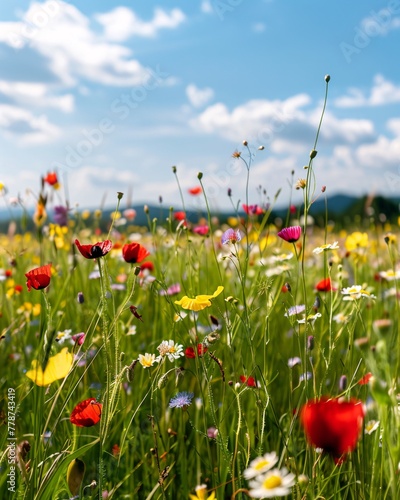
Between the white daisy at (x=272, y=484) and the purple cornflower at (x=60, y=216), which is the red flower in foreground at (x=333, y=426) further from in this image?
the purple cornflower at (x=60, y=216)

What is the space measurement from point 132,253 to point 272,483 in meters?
0.63

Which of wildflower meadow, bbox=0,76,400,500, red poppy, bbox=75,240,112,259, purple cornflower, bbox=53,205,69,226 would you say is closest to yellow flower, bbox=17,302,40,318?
wildflower meadow, bbox=0,76,400,500

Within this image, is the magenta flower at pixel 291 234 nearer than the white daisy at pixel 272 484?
No

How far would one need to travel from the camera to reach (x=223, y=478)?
1.15m

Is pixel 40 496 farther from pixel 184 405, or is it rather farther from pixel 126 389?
pixel 126 389

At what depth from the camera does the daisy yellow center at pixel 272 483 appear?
2.01ft

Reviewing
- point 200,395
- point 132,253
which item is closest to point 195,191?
point 200,395

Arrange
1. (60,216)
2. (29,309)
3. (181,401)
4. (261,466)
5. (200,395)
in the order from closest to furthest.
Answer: (261,466), (181,401), (200,395), (29,309), (60,216)

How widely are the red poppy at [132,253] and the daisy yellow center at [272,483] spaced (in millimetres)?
605

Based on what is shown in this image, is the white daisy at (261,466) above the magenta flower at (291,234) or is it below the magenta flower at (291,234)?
below

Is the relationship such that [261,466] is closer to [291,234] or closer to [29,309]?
[291,234]

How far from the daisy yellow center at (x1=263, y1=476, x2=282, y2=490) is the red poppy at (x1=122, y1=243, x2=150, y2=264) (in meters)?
0.60

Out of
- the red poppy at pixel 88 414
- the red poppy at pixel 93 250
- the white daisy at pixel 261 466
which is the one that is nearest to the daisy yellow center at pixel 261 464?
the white daisy at pixel 261 466

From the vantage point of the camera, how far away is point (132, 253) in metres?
1.15
